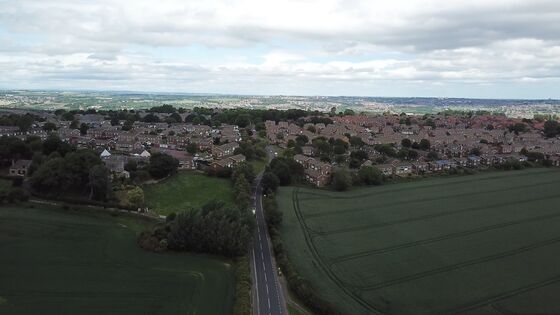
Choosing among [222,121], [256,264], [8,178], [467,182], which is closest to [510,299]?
[256,264]

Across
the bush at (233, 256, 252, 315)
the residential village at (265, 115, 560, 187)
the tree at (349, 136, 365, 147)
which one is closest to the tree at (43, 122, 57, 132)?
the residential village at (265, 115, 560, 187)

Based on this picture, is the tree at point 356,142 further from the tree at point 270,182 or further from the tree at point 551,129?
the tree at point 551,129

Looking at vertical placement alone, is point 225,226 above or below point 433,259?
above

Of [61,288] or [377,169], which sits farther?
[377,169]

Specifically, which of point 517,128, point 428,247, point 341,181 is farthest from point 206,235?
point 517,128

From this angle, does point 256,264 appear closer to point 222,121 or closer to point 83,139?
point 83,139

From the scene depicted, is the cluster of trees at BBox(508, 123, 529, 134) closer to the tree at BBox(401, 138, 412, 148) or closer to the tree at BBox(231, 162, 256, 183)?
the tree at BBox(401, 138, 412, 148)
